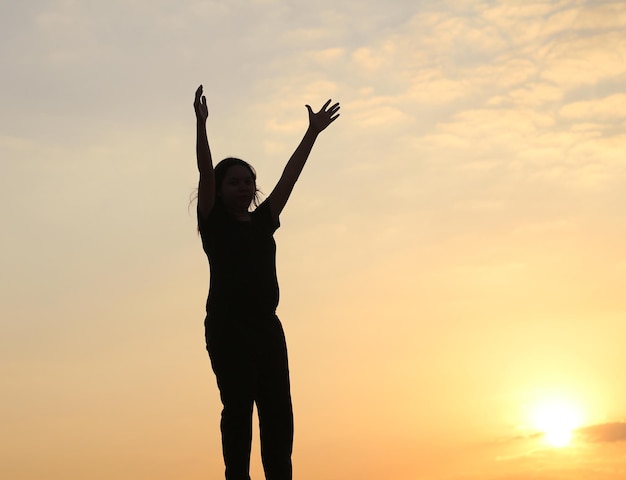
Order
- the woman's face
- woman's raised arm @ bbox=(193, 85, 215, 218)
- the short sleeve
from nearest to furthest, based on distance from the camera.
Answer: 1. woman's raised arm @ bbox=(193, 85, 215, 218)
2. the woman's face
3. the short sleeve

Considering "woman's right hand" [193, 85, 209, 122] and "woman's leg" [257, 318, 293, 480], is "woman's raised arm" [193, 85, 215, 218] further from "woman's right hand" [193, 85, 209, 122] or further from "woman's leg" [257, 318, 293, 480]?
"woman's leg" [257, 318, 293, 480]

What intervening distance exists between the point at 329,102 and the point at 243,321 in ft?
6.86

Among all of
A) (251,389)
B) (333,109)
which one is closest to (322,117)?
(333,109)

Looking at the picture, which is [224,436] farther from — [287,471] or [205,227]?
[205,227]

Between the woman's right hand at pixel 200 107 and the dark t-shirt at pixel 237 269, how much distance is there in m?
0.73

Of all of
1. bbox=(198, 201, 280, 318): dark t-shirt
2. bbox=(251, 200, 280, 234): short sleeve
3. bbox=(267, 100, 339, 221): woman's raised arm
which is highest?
bbox=(267, 100, 339, 221): woman's raised arm

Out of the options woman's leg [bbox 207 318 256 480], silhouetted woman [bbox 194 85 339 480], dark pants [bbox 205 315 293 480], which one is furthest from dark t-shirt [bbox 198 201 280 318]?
woman's leg [bbox 207 318 256 480]

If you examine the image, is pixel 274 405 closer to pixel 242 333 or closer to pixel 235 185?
pixel 242 333

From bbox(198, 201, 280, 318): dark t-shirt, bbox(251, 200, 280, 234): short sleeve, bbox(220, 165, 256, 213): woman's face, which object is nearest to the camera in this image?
bbox(198, 201, 280, 318): dark t-shirt

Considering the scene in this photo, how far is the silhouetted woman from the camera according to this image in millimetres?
6023

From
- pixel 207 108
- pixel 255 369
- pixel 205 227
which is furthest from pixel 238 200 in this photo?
pixel 255 369

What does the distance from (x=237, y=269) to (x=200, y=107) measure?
45.3 inches

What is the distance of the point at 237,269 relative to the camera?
6.13 metres

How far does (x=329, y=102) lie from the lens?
719 centimetres
